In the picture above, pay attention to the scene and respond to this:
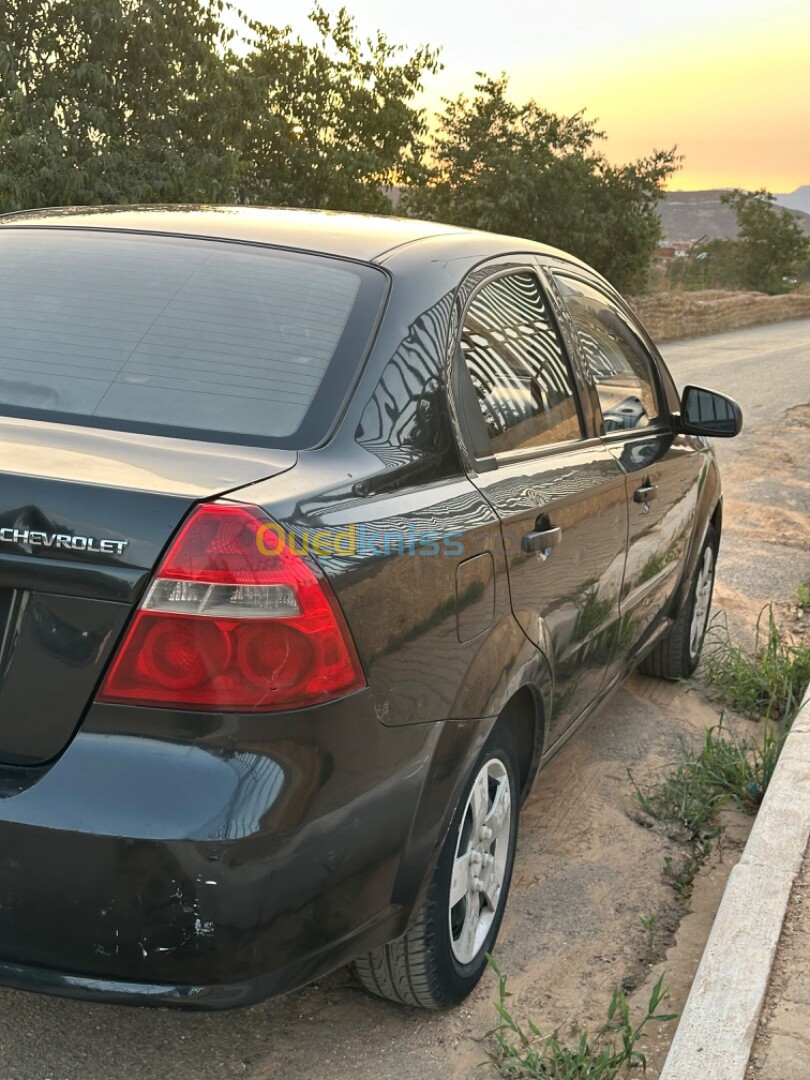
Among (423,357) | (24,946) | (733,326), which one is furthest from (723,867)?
(733,326)

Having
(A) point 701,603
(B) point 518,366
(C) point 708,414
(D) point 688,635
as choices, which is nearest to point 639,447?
(C) point 708,414

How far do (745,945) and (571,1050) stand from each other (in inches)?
20.1

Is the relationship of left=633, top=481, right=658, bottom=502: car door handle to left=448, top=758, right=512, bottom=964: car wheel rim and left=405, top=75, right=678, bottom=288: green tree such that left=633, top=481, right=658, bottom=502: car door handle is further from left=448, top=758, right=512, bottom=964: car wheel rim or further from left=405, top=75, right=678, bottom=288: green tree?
left=405, top=75, right=678, bottom=288: green tree

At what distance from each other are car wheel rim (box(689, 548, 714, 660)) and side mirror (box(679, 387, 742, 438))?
96 cm

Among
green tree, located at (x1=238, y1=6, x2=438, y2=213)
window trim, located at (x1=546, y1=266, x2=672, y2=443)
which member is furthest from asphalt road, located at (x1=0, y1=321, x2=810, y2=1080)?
green tree, located at (x1=238, y1=6, x2=438, y2=213)

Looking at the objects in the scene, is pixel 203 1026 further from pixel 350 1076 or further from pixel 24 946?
pixel 24 946

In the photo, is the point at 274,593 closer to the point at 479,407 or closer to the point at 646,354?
the point at 479,407

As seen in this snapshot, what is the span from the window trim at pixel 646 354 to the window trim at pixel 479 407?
0.11 m

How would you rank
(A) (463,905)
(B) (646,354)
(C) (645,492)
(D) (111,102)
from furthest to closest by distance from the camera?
(D) (111,102), (B) (646,354), (C) (645,492), (A) (463,905)

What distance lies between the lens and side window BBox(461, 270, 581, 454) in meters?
2.97

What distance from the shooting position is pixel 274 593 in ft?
6.68

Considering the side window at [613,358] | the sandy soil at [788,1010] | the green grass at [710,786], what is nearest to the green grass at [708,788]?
the green grass at [710,786]

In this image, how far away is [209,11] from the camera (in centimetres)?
2778

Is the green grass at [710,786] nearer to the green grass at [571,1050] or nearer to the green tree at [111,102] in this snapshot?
the green grass at [571,1050]
